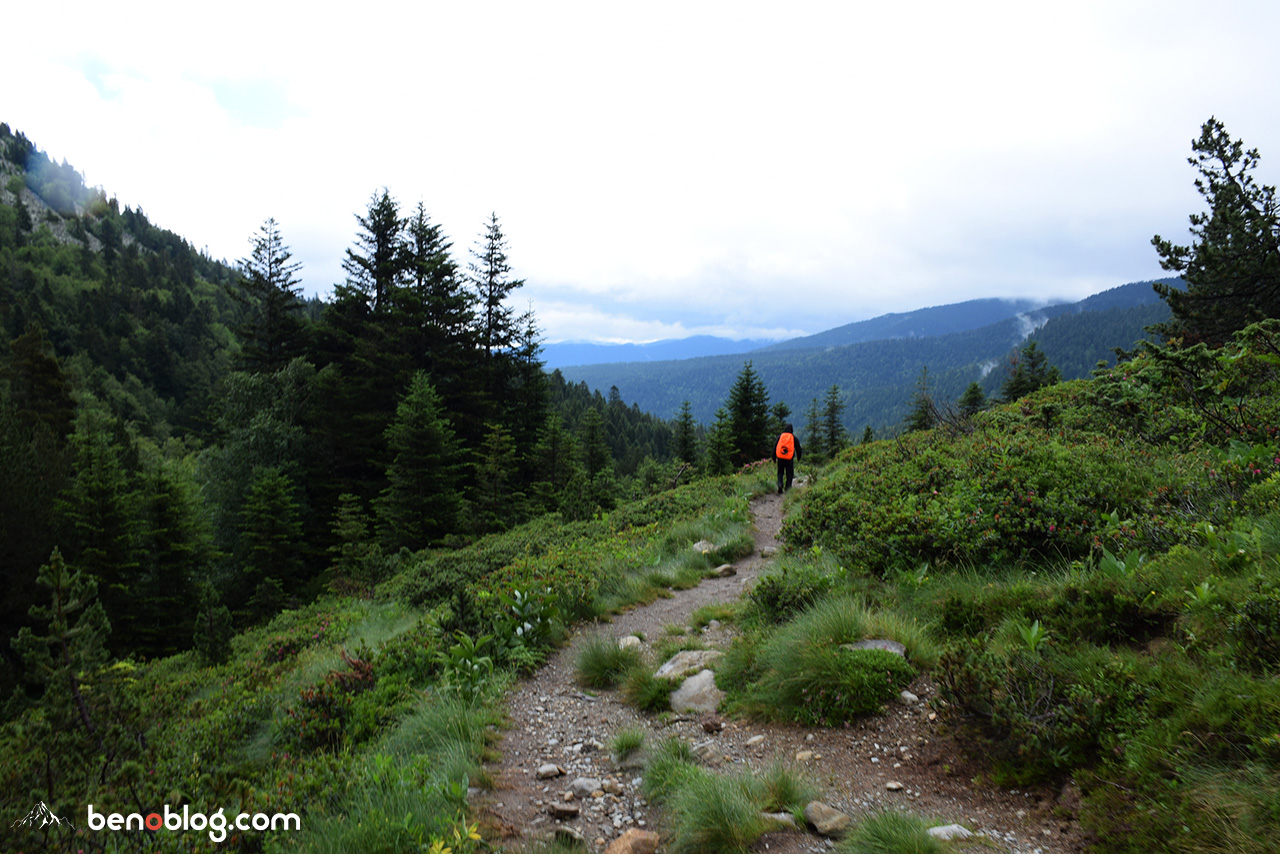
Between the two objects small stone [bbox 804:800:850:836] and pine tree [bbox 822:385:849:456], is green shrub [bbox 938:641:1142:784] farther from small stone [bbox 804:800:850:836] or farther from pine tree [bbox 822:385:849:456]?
pine tree [bbox 822:385:849:456]

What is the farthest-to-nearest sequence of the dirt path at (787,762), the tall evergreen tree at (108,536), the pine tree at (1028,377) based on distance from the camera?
the pine tree at (1028,377)
the tall evergreen tree at (108,536)
the dirt path at (787,762)

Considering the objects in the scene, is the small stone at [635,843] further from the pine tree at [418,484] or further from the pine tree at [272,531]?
the pine tree at [272,531]

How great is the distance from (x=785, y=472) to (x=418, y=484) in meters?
16.1

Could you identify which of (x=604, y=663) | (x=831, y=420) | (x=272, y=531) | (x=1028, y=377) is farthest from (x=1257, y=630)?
(x=1028, y=377)

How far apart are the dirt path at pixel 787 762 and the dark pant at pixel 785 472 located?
10.9 meters

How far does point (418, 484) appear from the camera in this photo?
24.6 m

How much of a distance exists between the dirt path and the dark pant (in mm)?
10893

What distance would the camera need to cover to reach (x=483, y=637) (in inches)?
261

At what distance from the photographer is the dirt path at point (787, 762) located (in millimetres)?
3193

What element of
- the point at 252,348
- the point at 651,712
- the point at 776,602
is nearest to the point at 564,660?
the point at 651,712

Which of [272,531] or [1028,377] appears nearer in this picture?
[272,531]

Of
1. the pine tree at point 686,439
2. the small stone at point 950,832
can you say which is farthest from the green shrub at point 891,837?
the pine tree at point 686,439

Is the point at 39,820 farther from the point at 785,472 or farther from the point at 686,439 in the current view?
the point at 686,439

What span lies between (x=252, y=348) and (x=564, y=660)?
37467 millimetres
